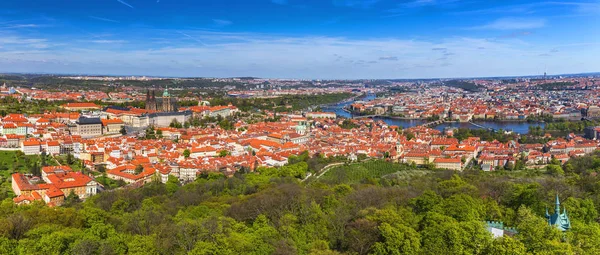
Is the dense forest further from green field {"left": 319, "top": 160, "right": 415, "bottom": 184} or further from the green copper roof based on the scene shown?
green field {"left": 319, "top": 160, "right": 415, "bottom": 184}

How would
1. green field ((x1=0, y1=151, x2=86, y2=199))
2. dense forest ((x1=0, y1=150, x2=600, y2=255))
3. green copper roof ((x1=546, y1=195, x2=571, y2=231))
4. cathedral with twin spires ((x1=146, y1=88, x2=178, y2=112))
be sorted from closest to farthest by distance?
dense forest ((x1=0, y1=150, x2=600, y2=255))
green copper roof ((x1=546, y1=195, x2=571, y2=231))
green field ((x1=0, y1=151, x2=86, y2=199))
cathedral with twin spires ((x1=146, y1=88, x2=178, y2=112))

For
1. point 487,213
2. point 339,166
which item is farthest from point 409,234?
point 339,166

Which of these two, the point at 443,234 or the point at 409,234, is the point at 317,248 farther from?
the point at 443,234

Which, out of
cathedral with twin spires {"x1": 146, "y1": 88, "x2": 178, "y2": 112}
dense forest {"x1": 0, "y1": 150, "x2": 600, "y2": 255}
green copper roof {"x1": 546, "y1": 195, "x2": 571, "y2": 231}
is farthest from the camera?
cathedral with twin spires {"x1": 146, "y1": 88, "x2": 178, "y2": 112}

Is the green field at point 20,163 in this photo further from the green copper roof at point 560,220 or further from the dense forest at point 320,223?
the green copper roof at point 560,220

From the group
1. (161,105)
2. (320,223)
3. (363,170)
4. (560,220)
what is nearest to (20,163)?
(363,170)

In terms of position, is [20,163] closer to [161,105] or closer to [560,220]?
[161,105]

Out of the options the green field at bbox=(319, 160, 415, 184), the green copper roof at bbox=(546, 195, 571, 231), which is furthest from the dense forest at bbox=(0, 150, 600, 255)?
the green field at bbox=(319, 160, 415, 184)
